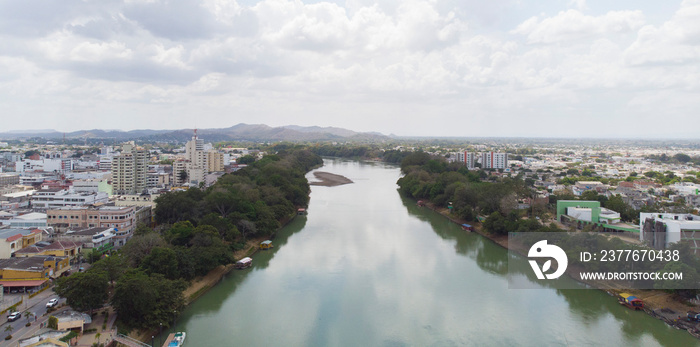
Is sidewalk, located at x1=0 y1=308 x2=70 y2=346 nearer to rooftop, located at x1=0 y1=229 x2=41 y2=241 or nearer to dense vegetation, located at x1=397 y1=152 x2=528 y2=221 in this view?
rooftop, located at x1=0 y1=229 x2=41 y2=241

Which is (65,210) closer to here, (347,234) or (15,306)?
(15,306)

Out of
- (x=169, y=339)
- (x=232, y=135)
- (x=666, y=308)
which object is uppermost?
(x=232, y=135)

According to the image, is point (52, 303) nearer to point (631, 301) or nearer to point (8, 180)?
point (631, 301)

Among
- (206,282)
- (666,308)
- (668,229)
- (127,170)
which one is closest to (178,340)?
(206,282)

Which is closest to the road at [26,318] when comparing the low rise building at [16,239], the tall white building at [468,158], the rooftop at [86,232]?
the low rise building at [16,239]

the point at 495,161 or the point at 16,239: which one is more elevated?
the point at 495,161

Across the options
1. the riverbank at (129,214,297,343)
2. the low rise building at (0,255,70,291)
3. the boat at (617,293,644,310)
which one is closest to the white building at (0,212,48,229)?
the low rise building at (0,255,70,291)

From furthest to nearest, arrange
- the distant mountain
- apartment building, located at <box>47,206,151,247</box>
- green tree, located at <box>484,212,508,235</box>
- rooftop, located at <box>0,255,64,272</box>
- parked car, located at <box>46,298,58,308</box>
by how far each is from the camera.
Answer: the distant mountain
green tree, located at <box>484,212,508,235</box>
apartment building, located at <box>47,206,151,247</box>
rooftop, located at <box>0,255,64,272</box>
parked car, located at <box>46,298,58,308</box>
